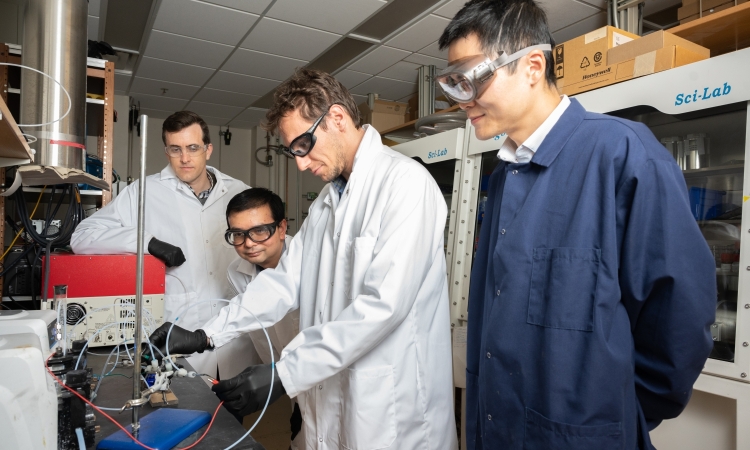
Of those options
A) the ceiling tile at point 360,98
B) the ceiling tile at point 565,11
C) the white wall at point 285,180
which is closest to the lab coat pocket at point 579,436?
the ceiling tile at point 565,11

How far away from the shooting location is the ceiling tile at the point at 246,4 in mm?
2828

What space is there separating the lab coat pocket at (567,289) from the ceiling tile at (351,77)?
343 centimetres

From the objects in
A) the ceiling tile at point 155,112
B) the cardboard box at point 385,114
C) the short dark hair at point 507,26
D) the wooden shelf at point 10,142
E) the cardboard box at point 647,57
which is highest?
the ceiling tile at point 155,112

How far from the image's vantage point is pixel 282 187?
20.1ft

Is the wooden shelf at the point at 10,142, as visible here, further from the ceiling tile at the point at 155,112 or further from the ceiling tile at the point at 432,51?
the ceiling tile at the point at 155,112

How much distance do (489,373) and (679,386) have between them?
12.7 inches

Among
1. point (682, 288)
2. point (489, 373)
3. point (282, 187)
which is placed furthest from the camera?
point (282, 187)

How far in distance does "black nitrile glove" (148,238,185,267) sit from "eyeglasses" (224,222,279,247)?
241 mm

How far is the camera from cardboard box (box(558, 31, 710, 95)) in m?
1.76

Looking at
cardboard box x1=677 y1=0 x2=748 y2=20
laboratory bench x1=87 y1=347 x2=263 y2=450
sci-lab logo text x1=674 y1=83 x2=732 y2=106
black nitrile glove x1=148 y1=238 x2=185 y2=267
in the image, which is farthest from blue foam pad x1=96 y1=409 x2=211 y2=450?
cardboard box x1=677 y1=0 x2=748 y2=20

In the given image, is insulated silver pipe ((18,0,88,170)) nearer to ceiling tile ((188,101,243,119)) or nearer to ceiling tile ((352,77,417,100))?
ceiling tile ((352,77,417,100))

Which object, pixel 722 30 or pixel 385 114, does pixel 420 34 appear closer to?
pixel 385 114

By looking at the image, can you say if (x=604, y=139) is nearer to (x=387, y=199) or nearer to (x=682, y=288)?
(x=682, y=288)

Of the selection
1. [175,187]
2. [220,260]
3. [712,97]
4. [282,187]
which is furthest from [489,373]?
[282,187]
